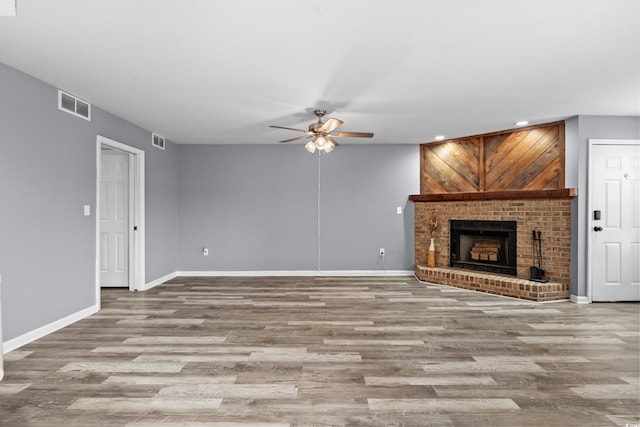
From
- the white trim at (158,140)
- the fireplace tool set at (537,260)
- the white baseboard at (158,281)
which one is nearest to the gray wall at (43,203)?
the white trim at (158,140)

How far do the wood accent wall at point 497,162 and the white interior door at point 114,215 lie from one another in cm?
492

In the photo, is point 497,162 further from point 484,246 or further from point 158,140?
point 158,140

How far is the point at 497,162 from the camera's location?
17.8 feet

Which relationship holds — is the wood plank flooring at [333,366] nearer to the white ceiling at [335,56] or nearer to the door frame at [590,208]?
the door frame at [590,208]

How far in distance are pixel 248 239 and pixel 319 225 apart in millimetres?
1316

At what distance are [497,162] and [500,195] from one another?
564mm

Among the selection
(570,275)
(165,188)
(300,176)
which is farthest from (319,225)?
(570,275)

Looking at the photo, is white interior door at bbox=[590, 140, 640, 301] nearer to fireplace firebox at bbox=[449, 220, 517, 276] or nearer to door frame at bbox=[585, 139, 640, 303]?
door frame at bbox=[585, 139, 640, 303]

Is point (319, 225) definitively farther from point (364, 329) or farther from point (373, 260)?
point (364, 329)

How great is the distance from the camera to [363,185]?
638cm

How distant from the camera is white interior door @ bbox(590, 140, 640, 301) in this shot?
4.50m

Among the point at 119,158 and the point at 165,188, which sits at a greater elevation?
the point at 119,158

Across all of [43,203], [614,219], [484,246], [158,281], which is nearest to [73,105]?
[43,203]

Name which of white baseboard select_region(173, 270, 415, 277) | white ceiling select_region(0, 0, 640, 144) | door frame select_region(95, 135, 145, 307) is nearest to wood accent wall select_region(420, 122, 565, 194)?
white ceiling select_region(0, 0, 640, 144)
